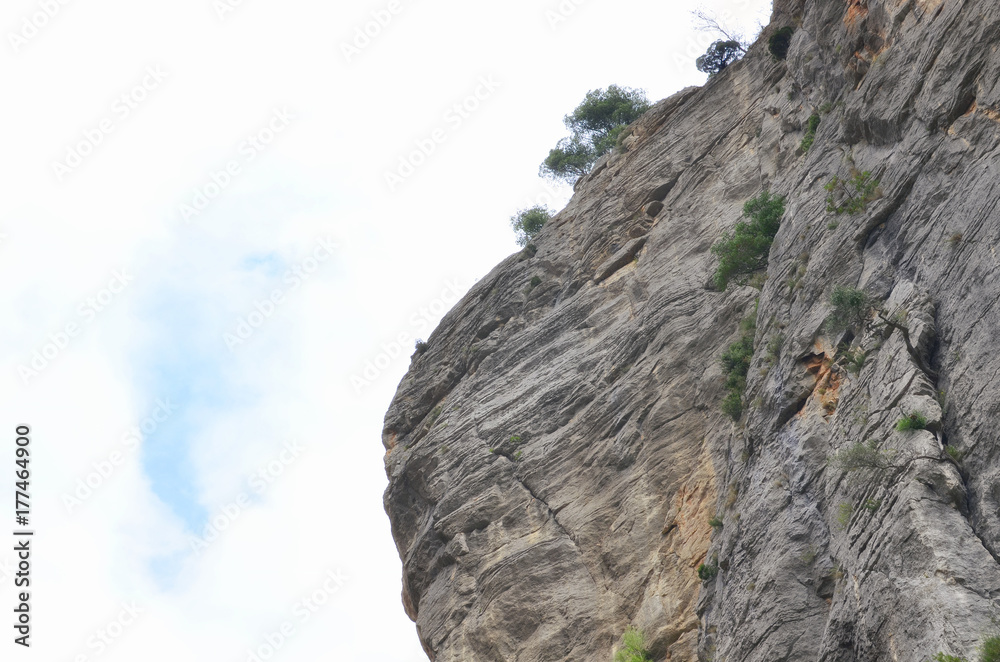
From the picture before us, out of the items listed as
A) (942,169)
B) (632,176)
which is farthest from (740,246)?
(632,176)

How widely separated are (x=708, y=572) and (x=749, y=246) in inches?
382

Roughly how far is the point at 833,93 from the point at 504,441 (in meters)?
14.5

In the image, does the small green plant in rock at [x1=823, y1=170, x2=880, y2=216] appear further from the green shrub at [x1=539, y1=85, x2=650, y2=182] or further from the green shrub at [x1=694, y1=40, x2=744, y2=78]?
the green shrub at [x1=539, y1=85, x2=650, y2=182]

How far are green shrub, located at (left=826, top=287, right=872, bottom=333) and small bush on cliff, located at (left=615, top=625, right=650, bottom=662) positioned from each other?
8.90 meters

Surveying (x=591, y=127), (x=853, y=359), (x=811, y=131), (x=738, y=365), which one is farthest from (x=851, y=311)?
(x=591, y=127)

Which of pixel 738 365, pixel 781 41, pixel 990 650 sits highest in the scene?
pixel 781 41

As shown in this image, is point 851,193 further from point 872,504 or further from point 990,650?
point 990,650

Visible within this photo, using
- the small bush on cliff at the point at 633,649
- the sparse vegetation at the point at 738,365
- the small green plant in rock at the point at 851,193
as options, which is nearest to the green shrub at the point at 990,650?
the small green plant in rock at the point at 851,193

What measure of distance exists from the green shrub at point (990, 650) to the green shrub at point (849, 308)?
7.62 meters

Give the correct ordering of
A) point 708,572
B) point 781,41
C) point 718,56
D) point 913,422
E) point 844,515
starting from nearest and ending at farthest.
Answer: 1. point 913,422
2. point 844,515
3. point 708,572
4. point 781,41
5. point 718,56

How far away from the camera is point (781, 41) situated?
30.9 m

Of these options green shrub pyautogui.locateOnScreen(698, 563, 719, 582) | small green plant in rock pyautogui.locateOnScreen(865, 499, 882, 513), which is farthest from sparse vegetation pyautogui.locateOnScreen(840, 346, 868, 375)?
green shrub pyautogui.locateOnScreen(698, 563, 719, 582)

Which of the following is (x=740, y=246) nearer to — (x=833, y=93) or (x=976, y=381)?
(x=833, y=93)

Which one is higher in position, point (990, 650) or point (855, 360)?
point (855, 360)
